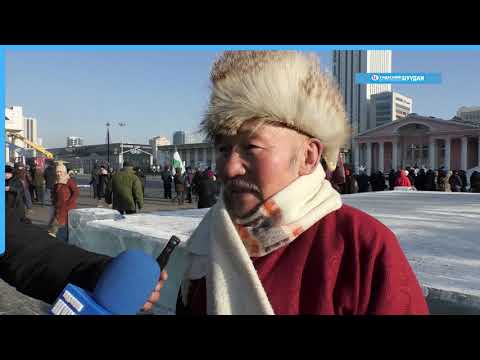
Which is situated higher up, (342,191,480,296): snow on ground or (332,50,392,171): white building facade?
(332,50,392,171): white building facade

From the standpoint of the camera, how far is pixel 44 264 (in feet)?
4.35

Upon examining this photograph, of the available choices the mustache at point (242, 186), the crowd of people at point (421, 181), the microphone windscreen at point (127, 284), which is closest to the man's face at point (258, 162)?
the mustache at point (242, 186)

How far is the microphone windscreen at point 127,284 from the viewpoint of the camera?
1.11 m

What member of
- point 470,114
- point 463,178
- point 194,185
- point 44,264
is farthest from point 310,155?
point 463,178

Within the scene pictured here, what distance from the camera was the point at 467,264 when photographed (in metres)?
2.27

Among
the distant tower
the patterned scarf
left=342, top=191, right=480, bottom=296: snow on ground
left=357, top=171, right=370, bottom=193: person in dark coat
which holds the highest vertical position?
the distant tower

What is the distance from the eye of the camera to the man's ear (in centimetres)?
115

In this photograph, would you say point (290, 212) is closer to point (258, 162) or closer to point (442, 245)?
point (258, 162)

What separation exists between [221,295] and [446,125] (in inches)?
112

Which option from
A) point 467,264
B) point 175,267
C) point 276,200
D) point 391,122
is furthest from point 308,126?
point 391,122

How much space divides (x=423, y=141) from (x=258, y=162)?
3.29 meters

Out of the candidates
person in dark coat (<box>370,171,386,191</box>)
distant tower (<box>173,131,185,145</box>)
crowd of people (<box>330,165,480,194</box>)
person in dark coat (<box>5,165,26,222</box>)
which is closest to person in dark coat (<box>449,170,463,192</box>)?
crowd of people (<box>330,165,480,194</box>)

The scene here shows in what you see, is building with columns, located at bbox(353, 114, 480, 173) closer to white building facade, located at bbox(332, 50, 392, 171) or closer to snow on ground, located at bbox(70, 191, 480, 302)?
white building facade, located at bbox(332, 50, 392, 171)
